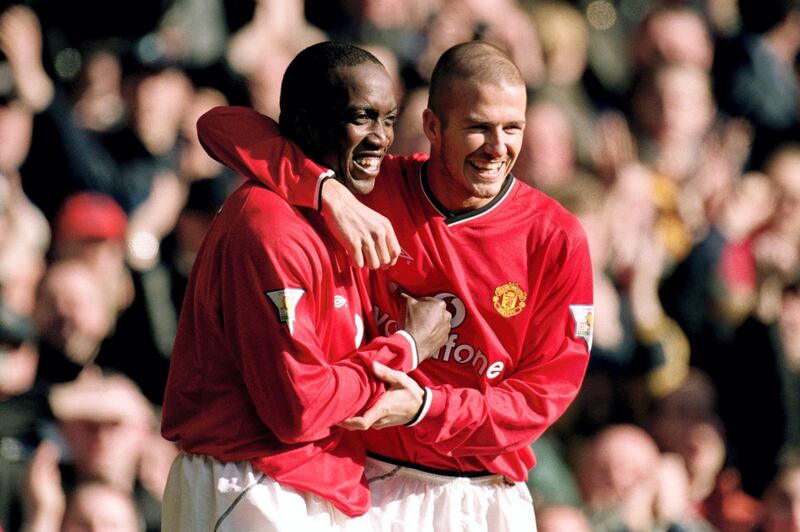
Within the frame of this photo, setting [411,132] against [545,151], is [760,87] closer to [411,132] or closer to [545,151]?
[545,151]

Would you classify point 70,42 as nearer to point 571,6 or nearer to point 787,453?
point 571,6

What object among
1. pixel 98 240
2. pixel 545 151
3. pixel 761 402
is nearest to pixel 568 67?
pixel 545 151

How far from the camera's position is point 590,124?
543 centimetres

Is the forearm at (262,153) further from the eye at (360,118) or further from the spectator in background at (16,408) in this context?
the spectator in background at (16,408)

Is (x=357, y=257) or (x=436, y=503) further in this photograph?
(x=436, y=503)

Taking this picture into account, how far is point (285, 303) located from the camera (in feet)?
9.74

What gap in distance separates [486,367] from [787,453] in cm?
251

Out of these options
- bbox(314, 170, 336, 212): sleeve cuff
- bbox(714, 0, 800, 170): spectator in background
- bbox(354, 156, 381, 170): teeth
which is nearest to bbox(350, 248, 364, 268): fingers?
bbox(314, 170, 336, 212): sleeve cuff

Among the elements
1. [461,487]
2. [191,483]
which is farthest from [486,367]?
[191,483]

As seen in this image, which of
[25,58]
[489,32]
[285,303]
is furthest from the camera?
[489,32]

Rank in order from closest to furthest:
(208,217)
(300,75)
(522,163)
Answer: (300,75) → (208,217) → (522,163)

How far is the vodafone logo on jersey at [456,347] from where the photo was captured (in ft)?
10.9

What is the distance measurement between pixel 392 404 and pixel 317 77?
711 mm

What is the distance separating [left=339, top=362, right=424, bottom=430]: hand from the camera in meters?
3.08
